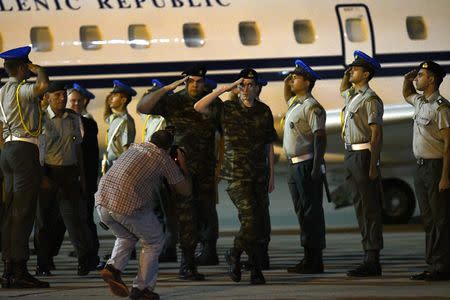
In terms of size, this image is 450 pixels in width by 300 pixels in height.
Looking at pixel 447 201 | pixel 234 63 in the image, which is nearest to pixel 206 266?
pixel 447 201

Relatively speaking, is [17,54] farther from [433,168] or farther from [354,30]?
[354,30]

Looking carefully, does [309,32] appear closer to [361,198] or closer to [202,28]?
[202,28]

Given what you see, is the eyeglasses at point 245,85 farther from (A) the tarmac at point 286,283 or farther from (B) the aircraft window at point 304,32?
(B) the aircraft window at point 304,32

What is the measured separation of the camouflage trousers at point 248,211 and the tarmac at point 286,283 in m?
0.35

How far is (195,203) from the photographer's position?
470 inches

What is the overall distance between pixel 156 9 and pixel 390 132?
3.69 metres

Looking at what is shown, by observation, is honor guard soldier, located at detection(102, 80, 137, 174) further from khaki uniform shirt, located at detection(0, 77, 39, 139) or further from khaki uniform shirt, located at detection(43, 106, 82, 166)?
khaki uniform shirt, located at detection(0, 77, 39, 139)

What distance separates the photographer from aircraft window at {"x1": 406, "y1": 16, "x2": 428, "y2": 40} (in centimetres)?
1997

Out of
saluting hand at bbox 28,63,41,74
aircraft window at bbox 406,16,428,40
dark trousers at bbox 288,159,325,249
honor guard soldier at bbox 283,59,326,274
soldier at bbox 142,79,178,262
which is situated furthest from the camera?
aircraft window at bbox 406,16,428,40

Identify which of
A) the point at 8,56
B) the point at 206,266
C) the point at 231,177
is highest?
the point at 8,56

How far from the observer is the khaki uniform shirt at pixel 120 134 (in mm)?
14602

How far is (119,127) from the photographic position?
14.6m

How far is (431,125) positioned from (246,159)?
1704 millimetres

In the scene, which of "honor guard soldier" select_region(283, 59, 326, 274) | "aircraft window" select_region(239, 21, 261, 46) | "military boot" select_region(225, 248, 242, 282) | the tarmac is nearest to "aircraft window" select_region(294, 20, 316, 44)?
"aircraft window" select_region(239, 21, 261, 46)
